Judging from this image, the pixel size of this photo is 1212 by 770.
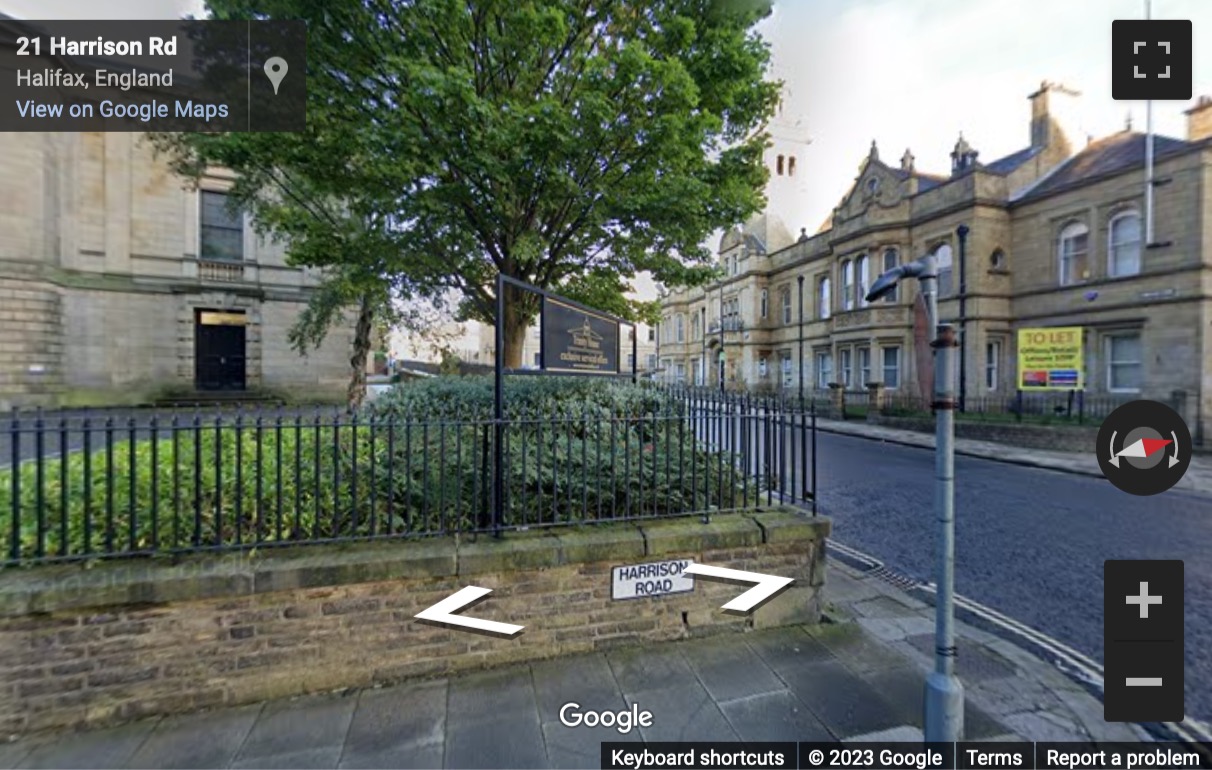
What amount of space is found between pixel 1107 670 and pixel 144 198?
29628 millimetres

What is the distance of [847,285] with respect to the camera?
2766cm

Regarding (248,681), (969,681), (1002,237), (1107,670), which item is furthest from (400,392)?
(1002,237)

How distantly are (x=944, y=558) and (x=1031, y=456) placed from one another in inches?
560

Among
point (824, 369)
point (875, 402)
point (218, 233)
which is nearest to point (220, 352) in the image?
point (218, 233)

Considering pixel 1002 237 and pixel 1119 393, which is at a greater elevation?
pixel 1002 237

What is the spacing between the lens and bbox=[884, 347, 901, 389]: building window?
24328 millimetres

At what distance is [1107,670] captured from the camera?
3297mm

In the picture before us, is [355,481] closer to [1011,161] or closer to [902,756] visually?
[902,756]

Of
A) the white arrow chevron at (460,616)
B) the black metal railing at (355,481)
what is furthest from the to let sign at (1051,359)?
the white arrow chevron at (460,616)

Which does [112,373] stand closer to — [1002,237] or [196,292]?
[196,292]

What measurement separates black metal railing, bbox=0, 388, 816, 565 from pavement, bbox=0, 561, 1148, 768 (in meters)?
0.97

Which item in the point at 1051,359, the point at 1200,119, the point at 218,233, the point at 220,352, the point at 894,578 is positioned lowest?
the point at 894,578

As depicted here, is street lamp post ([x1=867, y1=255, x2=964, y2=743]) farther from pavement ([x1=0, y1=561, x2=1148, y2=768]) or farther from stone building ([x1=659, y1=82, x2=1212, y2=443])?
stone building ([x1=659, y1=82, x2=1212, y2=443])

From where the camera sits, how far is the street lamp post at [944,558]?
2645mm
